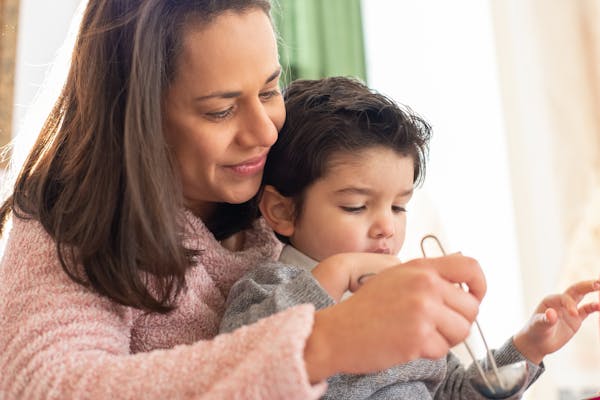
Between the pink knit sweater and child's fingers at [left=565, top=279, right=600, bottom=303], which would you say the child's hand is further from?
the pink knit sweater

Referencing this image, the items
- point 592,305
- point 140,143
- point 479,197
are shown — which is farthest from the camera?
point 479,197

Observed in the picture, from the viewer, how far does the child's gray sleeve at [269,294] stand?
932 mm

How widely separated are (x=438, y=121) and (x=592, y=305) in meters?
1.56

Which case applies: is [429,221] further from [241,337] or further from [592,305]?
[241,337]

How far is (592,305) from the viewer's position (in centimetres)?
113

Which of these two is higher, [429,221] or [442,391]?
[442,391]

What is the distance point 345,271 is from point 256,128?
8.9 inches

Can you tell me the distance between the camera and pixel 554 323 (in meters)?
1.14

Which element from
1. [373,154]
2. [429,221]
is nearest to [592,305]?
[373,154]

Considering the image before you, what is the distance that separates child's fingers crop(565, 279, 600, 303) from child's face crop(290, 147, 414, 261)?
0.27 metres

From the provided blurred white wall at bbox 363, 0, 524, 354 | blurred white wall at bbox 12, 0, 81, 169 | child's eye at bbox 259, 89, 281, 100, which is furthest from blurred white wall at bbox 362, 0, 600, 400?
child's eye at bbox 259, 89, 281, 100

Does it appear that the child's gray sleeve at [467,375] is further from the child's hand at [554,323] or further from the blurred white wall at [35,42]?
the blurred white wall at [35,42]

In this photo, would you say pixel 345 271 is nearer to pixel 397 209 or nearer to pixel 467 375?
pixel 397 209

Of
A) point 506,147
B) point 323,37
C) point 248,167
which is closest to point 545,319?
point 248,167
